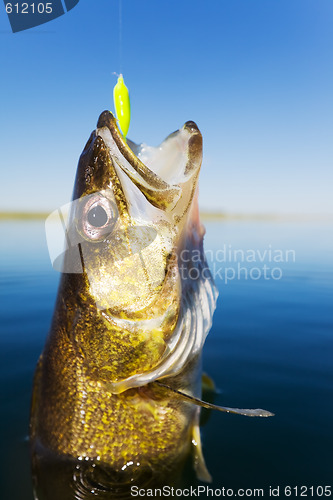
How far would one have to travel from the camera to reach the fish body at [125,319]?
2.03 m

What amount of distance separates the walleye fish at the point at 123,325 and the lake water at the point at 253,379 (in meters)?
0.59

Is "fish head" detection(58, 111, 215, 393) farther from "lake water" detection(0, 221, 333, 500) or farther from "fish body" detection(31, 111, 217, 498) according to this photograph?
"lake water" detection(0, 221, 333, 500)

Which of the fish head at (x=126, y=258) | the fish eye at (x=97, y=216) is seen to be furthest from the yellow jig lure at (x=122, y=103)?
the fish eye at (x=97, y=216)

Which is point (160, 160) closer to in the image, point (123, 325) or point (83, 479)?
point (123, 325)

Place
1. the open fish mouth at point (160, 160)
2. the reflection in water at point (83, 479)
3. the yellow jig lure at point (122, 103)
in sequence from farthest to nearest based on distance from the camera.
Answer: the yellow jig lure at point (122, 103) → the reflection in water at point (83, 479) → the open fish mouth at point (160, 160)

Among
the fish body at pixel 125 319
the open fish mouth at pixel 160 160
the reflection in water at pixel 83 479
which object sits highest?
the open fish mouth at pixel 160 160

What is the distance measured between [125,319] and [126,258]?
35 cm

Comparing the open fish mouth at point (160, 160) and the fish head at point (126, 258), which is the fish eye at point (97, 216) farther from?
the open fish mouth at point (160, 160)

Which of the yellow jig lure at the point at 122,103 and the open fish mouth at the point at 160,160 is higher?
the yellow jig lure at the point at 122,103

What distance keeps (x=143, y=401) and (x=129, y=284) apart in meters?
0.83

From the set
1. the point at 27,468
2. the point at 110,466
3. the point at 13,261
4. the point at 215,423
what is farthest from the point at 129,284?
the point at 13,261

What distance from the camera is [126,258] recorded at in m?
2.04

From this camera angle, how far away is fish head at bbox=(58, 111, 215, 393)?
2.02 meters

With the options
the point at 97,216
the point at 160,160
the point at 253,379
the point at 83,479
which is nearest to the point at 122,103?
the point at 160,160
